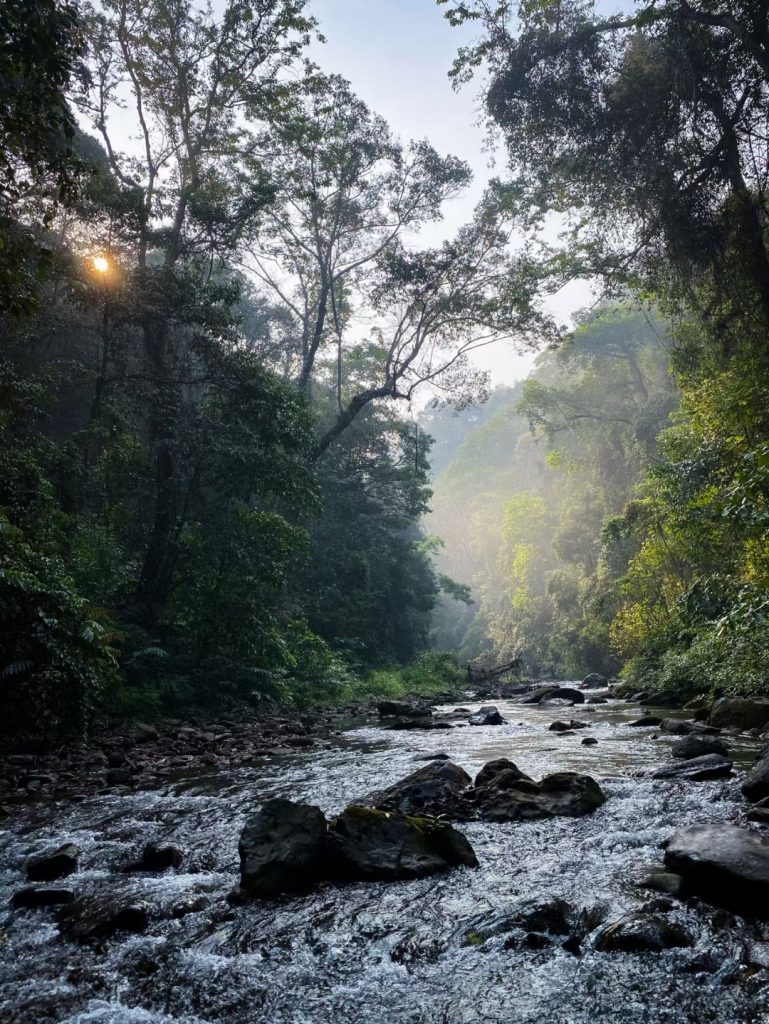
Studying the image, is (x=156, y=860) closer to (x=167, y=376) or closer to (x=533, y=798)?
(x=533, y=798)

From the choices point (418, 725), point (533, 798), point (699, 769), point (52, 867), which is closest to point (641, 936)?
point (533, 798)

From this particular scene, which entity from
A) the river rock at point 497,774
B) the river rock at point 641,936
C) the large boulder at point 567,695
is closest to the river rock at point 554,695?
the large boulder at point 567,695

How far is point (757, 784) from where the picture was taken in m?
4.75

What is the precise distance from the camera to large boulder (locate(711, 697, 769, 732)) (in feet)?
27.2

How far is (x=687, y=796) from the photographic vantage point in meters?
5.09

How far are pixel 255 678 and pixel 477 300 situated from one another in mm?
15551

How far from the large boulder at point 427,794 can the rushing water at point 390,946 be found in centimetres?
59

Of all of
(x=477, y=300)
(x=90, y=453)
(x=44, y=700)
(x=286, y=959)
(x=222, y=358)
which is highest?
(x=477, y=300)

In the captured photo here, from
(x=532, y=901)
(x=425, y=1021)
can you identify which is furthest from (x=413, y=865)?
(x=425, y=1021)

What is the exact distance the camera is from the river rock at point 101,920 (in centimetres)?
324

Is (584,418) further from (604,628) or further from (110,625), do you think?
(110,625)

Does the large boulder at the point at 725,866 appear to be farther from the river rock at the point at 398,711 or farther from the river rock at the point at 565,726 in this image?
the river rock at the point at 398,711

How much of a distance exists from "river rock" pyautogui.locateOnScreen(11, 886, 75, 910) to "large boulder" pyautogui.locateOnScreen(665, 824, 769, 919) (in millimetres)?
3504

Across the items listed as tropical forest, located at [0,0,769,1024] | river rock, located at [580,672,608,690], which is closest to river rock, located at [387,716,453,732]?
tropical forest, located at [0,0,769,1024]
